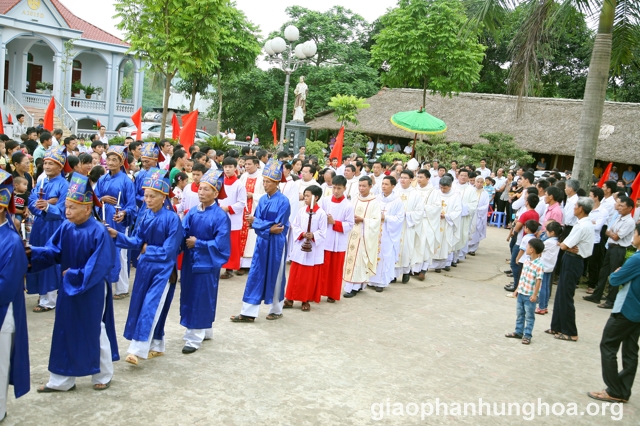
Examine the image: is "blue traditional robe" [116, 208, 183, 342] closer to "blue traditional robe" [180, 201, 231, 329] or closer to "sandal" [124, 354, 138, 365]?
"sandal" [124, 354, 138, 365]

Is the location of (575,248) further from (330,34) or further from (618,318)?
(330,34)

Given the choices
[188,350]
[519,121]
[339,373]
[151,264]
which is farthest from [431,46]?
[151,264]

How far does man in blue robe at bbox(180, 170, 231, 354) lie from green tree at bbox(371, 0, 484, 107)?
15.8 metres

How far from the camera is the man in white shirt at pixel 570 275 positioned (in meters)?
7.69

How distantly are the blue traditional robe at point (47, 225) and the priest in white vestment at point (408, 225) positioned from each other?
225 inches

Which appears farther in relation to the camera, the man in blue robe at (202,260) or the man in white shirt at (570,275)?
the man in white shirt at (570,275)

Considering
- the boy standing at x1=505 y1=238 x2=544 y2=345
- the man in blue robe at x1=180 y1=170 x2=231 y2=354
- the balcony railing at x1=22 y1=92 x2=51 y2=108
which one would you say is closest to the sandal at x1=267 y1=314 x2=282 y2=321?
the man in blue robe at x1=180 y1=170 x2=231 y2=354

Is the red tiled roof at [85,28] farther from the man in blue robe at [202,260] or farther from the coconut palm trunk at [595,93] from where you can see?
the man in blue robe at [202,260]

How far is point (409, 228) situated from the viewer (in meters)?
10.6

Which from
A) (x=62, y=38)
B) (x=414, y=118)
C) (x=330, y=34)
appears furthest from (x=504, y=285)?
(x=330, y=34)

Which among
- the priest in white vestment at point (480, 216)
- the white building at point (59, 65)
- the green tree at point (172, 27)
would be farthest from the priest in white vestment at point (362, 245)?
the white building at point (59, 65)

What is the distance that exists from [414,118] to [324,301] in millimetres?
10888

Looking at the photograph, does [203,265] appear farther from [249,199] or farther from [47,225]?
[249,199]

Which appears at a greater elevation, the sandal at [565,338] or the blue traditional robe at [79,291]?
the blue traditional robe at [79,291]
